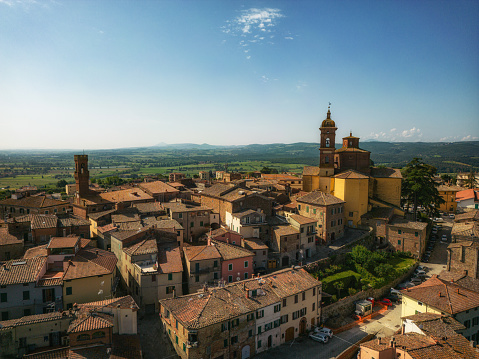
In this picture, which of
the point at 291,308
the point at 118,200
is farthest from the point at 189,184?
the point at 291,308

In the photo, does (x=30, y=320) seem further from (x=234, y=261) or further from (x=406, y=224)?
(x=406, y=224)

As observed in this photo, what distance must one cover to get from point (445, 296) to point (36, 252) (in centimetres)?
4183

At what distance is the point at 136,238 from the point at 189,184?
4303 cm

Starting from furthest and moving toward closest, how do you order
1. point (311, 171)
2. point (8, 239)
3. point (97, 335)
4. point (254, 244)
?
point (311, 171), point (254, 244), point (8, 239), point (97, 335)

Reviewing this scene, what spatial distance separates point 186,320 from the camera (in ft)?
86.5

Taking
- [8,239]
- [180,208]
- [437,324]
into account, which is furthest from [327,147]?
[8,239]

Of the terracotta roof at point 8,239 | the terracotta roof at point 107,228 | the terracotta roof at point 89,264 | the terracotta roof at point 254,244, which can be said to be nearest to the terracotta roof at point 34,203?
the terracotta roof at point 8,239

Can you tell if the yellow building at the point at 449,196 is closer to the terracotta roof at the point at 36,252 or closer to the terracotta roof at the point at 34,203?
the terracotta roof at the point at 36,252

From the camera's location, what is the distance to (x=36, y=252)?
1347 inches

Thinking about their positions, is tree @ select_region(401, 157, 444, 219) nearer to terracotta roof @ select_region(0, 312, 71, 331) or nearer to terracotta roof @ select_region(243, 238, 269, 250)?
terracotta roof @ select_region(243, 238, 269, 250)

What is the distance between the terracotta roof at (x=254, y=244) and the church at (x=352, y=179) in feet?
60.2

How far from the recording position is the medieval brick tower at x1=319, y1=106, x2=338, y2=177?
5828cm

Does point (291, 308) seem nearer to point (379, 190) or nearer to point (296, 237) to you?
point (296, 237)

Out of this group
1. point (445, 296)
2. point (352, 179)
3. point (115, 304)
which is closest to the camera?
point (115, 304)
